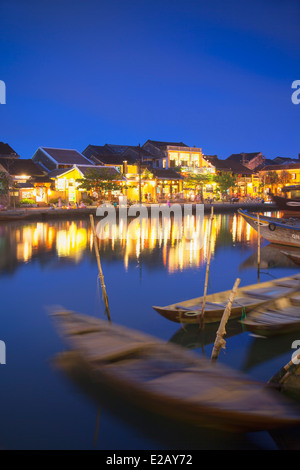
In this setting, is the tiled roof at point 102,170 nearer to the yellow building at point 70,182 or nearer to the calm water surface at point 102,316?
the yellow building at point 70,182

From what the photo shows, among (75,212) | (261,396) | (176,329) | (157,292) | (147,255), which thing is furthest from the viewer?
(75,212)

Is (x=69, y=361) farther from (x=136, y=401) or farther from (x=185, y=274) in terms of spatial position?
(x=185, y=274)

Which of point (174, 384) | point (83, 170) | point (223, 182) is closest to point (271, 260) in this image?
point (174, 384)

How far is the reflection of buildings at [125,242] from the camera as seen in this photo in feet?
64.5

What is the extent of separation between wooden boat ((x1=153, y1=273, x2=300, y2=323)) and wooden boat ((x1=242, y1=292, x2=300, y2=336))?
0.29 metres

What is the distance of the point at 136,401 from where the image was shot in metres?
6.10

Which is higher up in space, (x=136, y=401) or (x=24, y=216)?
(x=24, y=216)

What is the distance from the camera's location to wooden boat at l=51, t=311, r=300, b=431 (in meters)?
5.17

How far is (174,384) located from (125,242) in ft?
62.5

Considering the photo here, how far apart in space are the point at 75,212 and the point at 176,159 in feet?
84.4

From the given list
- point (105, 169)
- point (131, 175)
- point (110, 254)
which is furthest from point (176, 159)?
point (110, 254)

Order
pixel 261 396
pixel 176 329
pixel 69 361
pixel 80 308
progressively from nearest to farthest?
pixel 261 396 → pixel 69 361 → pixel 176 329 → pixel 80 308

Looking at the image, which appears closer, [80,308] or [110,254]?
[80,308]

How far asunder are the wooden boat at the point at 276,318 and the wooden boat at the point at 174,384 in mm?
1803
